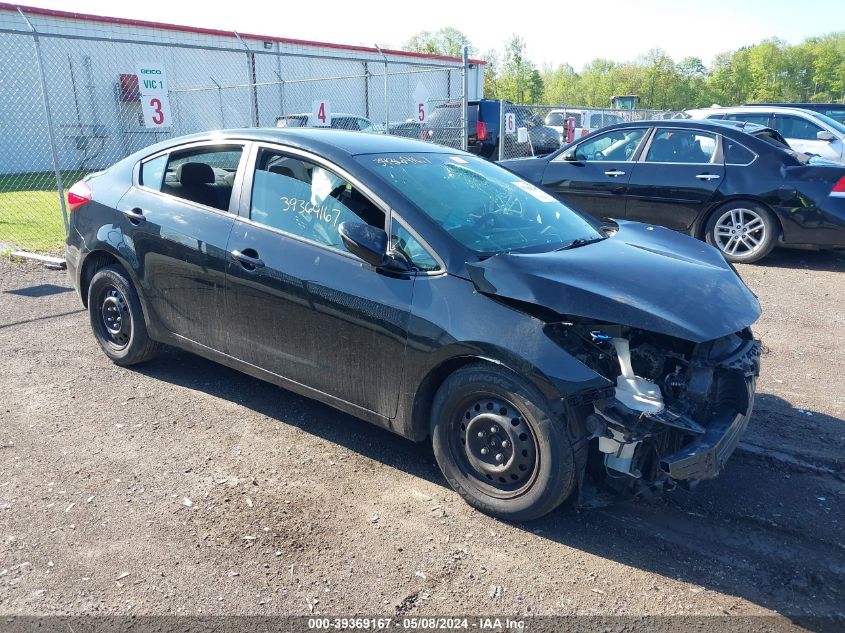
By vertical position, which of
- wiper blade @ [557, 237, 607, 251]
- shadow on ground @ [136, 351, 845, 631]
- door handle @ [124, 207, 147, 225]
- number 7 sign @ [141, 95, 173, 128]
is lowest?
shadow on ground @ [136, 351, 845, 631]

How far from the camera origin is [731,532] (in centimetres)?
324

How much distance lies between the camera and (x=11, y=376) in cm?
501

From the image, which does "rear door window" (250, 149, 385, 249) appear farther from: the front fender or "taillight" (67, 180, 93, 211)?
"taillight" (67, 180, 93, 211)

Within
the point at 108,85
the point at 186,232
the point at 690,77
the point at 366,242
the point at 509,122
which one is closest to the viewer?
the point at 366,242

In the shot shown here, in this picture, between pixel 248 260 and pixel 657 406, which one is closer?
pixel 657 406

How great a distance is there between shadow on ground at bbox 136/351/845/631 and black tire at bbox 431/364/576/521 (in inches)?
8.0

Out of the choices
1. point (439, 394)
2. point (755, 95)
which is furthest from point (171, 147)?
point (755, 95)


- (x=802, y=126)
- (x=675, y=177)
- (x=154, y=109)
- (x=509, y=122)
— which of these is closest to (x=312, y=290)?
(x=675, y=177)

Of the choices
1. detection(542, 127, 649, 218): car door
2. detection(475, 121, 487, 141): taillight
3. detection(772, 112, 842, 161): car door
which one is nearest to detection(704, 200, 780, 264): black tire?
detection(542, 127, 649, 218): car door

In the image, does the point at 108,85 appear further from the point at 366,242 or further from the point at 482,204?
the point at 366,242

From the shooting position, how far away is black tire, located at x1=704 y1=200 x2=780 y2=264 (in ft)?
26.9

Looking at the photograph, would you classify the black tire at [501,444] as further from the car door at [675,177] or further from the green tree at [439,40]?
the green tree at [439,40]

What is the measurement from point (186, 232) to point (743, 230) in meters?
6.74

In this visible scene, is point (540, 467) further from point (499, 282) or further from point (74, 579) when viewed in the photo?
point (74, 579)
